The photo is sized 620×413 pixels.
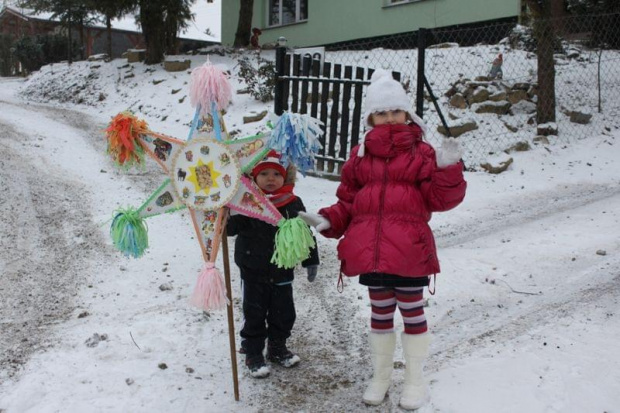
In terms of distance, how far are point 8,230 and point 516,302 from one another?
15.1ft

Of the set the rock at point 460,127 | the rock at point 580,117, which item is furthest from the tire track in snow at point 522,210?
the rock at point 580,117

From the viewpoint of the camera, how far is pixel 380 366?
3137 mm

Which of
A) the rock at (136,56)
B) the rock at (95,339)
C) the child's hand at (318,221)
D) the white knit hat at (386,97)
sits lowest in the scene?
the rock at (95,339)

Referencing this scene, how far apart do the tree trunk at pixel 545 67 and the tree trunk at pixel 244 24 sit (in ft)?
31.1

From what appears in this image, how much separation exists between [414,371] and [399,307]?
334 millimetres

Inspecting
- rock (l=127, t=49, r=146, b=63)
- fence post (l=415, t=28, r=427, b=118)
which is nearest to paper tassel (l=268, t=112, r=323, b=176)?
fence post (l=415, t=28, r=427, b=118)

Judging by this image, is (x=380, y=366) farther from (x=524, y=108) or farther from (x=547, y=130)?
(x=524, y=108)

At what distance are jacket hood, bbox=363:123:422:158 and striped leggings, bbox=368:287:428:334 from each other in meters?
0.69

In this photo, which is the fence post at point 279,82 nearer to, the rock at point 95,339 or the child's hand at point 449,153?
the rock at point 95,339

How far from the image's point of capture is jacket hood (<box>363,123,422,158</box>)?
2.93 metres

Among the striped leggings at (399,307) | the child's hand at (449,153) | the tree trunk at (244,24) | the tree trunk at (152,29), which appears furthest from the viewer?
the tree trunk at (244,24)

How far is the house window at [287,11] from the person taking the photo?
17.7 meters

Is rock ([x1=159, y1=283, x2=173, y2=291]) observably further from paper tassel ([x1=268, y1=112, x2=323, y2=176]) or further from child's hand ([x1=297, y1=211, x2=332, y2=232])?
paper tassel ([x1=268, y1=112, x2=323, y2=176])

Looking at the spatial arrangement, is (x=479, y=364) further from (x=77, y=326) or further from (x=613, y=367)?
(x=77, y=326)
